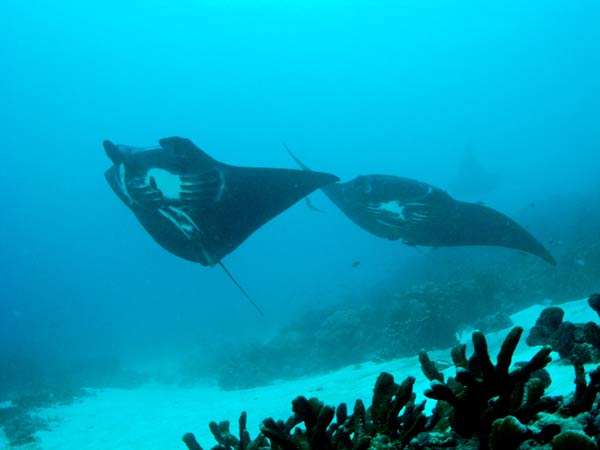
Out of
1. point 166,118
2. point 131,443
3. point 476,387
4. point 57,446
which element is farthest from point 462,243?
point 166,118

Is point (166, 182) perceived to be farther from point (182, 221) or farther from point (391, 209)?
point (391, 209)

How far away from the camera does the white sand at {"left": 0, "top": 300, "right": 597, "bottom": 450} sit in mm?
8091

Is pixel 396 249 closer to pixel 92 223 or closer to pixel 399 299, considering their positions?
pixel 399 299

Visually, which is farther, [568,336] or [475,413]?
[568,336]

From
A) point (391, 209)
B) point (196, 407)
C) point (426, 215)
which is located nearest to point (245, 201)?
point (391, 209)

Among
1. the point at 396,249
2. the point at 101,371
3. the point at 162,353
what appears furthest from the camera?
the point at 396,249

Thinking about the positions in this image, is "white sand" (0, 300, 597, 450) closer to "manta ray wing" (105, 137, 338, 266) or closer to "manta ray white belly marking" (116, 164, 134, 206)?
"manta ray wing" (105, 137, 338, 266)

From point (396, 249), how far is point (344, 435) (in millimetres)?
35943

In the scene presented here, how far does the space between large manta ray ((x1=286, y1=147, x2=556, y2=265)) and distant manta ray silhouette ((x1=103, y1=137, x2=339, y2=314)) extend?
1.79 meters

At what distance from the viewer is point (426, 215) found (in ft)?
24.1

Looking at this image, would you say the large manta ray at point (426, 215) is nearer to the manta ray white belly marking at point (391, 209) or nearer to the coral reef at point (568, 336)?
the manta ray white belly marking at point (391, 209)

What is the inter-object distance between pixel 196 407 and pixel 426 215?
9701mm

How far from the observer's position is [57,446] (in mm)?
10859

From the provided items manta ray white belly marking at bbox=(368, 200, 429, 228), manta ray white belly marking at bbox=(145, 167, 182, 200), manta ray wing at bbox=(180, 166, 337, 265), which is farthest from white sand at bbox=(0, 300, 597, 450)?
manta ray white belly marking at bbox=(145, 167, 182, 200)
